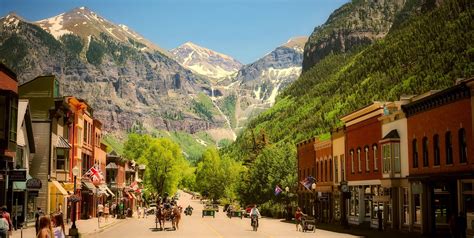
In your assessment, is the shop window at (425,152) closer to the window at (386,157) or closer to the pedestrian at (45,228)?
the window at (386,157)

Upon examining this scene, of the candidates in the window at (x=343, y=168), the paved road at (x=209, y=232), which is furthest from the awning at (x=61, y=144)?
the window at (x=343, y=168)

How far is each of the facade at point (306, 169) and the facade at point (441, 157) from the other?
29285mm

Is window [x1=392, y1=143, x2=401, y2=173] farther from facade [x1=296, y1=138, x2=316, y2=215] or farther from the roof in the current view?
facade [x1=296, y1=138, x2=316, y2=215]

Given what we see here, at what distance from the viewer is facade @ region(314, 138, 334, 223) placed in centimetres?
6850

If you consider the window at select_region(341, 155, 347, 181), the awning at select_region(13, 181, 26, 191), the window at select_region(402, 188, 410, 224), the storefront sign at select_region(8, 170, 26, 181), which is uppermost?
the window at select_region(341, 155, 347, 181)

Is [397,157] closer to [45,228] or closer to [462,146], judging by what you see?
[462,146]

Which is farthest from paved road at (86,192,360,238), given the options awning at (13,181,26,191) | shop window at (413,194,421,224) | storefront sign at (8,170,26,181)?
storefront sign at (8,170,26,181)

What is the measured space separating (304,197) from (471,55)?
369 ft

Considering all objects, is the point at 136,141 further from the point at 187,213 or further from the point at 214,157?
the point at 187,213

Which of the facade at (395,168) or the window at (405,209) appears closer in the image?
the window at (405,209)

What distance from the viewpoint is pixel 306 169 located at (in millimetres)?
79812

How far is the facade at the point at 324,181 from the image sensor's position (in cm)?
6850

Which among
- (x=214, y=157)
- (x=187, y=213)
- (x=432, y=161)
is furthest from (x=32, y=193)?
(x=214, y=157)

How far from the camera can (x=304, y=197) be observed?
3199 inches
